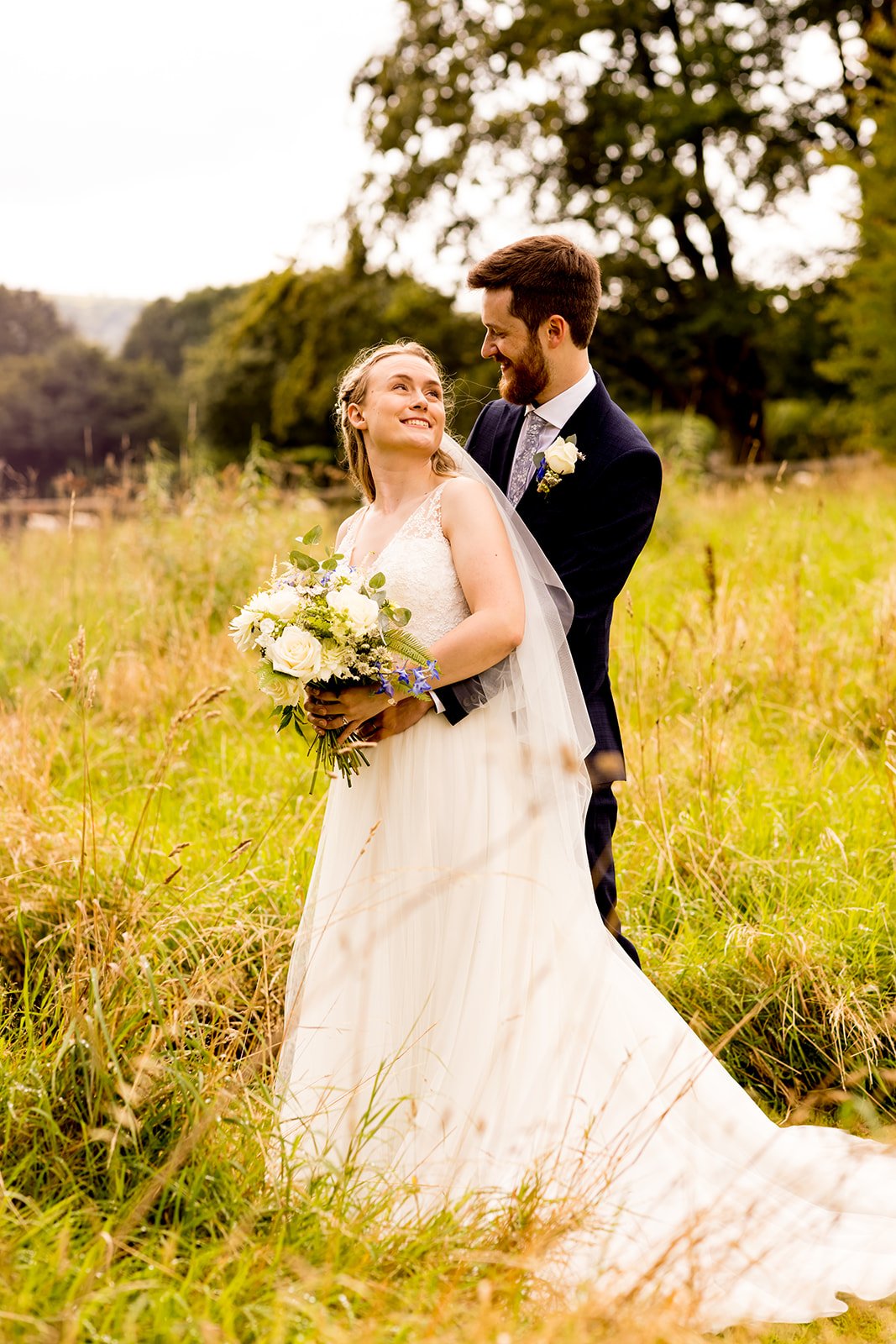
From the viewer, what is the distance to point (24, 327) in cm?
5116

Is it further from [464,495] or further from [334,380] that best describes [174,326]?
[464,495]

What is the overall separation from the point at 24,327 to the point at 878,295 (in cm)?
4701

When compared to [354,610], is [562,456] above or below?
above

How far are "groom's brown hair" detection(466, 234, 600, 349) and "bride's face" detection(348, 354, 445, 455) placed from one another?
30cm

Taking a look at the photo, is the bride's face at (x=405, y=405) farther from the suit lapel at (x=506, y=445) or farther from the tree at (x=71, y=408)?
the tree at (x=71, y=408)

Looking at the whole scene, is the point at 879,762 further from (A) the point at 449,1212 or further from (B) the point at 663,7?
(B) the point at 663,7

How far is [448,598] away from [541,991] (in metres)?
1.04

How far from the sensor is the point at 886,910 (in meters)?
3.77

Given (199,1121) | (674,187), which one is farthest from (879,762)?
(674,187)

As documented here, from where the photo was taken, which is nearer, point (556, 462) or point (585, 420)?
point (556, 462)

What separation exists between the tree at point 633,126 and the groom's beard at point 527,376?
15182 millimetres

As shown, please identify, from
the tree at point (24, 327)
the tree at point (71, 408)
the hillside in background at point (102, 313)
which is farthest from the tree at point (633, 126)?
the hillside in background at point (102, 313)

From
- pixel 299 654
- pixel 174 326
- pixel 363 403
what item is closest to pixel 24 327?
pixel 174 326

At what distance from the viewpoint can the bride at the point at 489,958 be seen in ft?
Answer: 9.18
